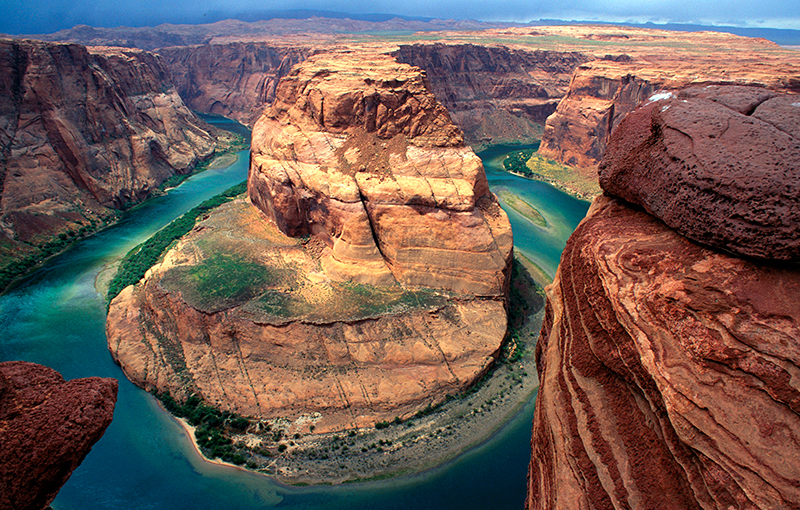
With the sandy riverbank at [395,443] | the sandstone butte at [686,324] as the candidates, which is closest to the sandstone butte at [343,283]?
the sandy riverbank at [395,443]

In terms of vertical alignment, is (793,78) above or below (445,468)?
above

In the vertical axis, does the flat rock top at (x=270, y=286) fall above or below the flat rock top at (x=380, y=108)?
below

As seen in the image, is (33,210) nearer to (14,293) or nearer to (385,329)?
(14,293)

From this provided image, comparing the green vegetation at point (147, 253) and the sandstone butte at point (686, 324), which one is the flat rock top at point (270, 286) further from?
the sandstone butte at point (686, 324)

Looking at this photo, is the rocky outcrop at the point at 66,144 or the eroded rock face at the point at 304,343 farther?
the rocky outcrop at the point at 66,144

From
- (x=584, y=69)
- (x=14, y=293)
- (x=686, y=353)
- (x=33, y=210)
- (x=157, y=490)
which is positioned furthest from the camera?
(x=584, y=69)

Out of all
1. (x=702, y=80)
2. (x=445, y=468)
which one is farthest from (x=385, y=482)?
(x=702, y=80)
